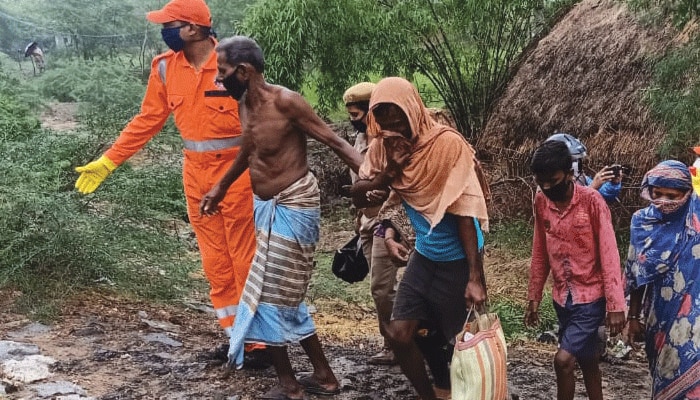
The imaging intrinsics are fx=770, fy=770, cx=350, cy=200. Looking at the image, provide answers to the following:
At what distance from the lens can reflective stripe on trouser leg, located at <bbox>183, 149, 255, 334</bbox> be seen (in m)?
4.25

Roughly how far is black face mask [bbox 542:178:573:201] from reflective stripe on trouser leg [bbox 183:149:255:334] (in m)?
1.68

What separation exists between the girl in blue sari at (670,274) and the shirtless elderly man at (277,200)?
1.37 metres

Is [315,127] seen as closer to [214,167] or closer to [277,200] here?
[277,200]

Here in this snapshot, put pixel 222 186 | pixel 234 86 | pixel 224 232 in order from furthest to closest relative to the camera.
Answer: pixel 224 232
pixel 222 186
pixel 234 86

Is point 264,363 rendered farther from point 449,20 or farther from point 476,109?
point 476,109

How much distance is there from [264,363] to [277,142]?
4.36 ft

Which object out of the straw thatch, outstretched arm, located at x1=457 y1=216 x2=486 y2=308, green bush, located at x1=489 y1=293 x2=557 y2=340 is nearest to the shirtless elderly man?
outstretched arm, located at x1=457 y1=216 x2=486 y2=308

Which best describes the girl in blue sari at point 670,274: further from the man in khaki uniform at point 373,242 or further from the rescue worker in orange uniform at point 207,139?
the rescue worker in orange uniform at point 207,139

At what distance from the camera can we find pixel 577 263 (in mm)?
3453

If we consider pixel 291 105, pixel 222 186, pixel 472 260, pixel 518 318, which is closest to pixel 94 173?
pixel 222 186

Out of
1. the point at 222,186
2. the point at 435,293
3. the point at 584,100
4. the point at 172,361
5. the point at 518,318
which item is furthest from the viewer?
the point at 584,100

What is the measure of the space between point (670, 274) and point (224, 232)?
7.63ft

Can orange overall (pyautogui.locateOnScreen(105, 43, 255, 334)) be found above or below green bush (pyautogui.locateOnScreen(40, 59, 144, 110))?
below

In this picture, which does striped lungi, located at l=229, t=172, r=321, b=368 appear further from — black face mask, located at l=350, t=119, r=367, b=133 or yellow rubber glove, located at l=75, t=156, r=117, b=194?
yellow rubber glove, located at l=75, t=156, r=117, b=194
